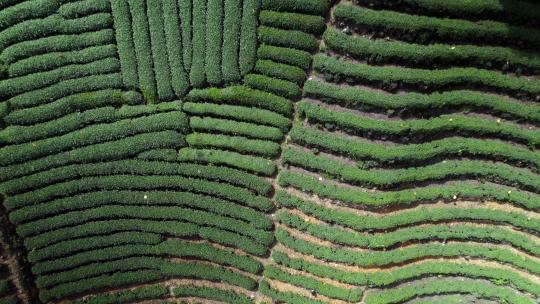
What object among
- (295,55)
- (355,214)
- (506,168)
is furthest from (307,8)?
(506,168)

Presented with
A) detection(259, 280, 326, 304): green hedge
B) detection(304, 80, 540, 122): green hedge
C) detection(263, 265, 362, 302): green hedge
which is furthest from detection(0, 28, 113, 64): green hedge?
detection(259, 280, 326, 304): green hedge

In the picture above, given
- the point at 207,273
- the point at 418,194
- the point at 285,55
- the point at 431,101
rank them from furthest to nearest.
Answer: the point at 207,273 → the point at 285,55 → the point at 418,194 → the point at 431,101

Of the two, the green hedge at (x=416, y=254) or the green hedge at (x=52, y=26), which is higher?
the green hedge at (x=52, y=26)

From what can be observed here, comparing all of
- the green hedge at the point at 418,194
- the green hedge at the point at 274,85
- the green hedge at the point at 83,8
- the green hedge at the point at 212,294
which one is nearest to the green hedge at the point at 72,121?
the green hedge at the point at 274,85

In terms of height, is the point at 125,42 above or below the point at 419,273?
above

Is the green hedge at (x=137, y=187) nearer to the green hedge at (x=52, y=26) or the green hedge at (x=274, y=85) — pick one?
the green hedge at (x=274, y=85)

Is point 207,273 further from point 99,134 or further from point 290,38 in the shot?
point 290,38

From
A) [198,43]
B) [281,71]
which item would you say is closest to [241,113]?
[281,71]
